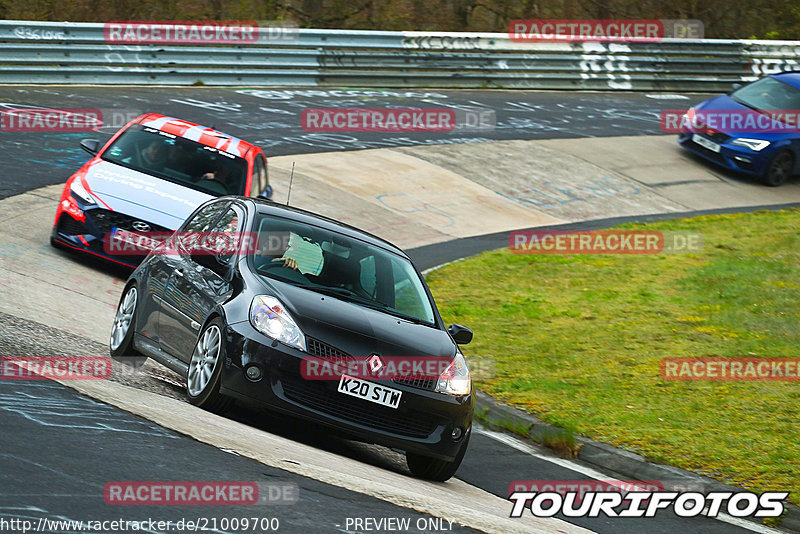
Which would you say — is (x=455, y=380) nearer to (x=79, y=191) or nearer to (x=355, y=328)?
(x=355, y=328)

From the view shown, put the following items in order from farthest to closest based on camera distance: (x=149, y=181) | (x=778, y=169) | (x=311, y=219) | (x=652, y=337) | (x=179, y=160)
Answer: (x=778, y=169)
(x=179, y=160)
(x=149, y=181)
(x=652, y=337)
(x=311, y=219)

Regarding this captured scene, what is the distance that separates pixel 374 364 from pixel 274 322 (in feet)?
2.28

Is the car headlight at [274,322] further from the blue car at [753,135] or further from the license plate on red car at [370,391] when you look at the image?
the blue car at [753,135]

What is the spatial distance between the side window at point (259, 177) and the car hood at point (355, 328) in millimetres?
5680

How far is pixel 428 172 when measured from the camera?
1956cm

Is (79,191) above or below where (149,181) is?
below

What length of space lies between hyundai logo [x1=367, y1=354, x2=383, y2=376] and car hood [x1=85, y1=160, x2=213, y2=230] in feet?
16.4

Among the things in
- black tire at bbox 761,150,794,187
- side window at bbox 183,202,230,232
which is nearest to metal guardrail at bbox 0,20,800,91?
black tire at bbox 761,150,794,187

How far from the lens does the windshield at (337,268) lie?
7742mm

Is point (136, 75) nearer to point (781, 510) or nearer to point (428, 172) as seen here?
point (428, 172)

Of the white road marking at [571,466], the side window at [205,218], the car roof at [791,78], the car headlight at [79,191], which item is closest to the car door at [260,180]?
the car headlight at [79,191]

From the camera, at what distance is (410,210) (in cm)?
1766

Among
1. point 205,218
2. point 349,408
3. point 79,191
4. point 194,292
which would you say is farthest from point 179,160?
point 349,408

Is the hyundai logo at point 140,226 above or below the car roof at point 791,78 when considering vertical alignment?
below
